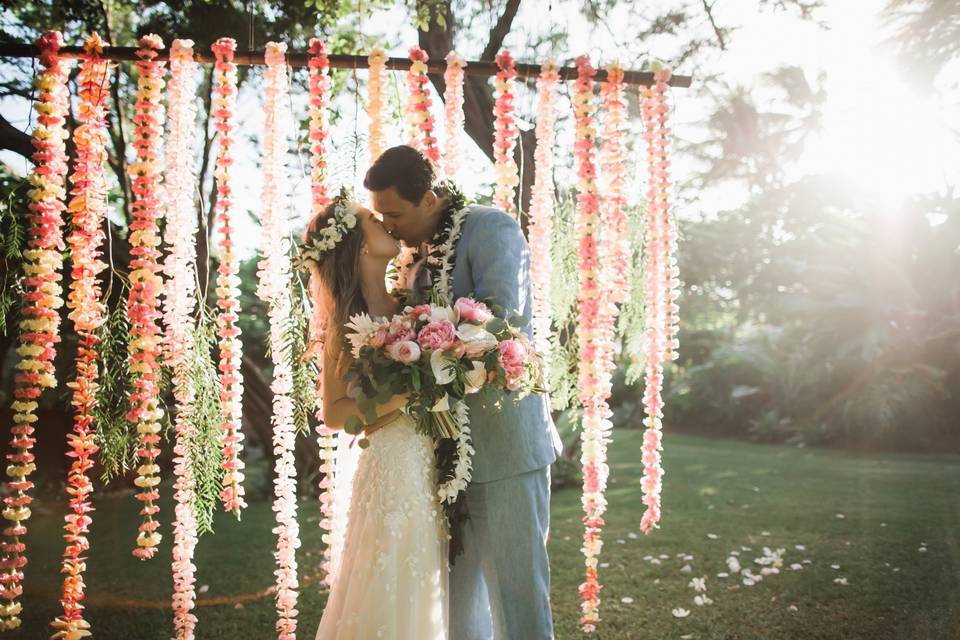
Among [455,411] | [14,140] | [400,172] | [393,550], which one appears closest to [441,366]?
[455,411]

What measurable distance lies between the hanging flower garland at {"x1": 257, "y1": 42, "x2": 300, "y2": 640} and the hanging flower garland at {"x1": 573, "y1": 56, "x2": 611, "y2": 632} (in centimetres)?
127

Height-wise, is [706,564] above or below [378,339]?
below

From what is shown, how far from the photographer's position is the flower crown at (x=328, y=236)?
235 cm

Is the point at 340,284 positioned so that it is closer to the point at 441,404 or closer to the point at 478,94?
the point at 441,404

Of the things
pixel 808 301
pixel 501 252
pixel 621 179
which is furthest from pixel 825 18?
pixel 808 301

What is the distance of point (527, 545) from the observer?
2.30m

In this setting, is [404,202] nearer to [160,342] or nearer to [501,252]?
[501,252]

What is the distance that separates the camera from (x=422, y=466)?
2.33 metres

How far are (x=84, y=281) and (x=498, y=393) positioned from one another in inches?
74.1

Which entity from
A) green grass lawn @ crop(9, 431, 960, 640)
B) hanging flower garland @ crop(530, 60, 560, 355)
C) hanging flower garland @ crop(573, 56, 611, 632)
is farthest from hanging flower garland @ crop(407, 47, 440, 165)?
green grass lawn @ crop(9, 431, 960, 640)

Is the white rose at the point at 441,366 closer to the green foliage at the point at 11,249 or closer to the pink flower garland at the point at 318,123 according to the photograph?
the pink flower garland at the point at 318,123

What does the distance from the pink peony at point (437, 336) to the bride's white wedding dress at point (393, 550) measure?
36cm

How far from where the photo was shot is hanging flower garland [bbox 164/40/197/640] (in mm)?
3184

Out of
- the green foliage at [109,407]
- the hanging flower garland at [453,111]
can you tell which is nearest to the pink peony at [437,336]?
the hanging flower garland at [453,111]
